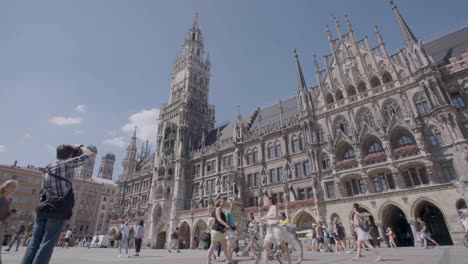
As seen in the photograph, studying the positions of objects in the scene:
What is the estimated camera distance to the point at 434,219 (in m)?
22.3

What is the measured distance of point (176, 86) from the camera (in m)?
52.6

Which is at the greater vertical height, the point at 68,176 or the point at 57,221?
the point at 68,176

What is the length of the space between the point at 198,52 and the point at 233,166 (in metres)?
32.8

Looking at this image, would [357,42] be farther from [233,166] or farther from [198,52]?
[198,52]

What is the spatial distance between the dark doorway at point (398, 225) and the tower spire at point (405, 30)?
52.7 ft

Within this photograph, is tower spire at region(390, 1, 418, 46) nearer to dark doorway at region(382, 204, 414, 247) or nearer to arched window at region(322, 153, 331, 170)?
arched window at region(322, 153, 331, 170)

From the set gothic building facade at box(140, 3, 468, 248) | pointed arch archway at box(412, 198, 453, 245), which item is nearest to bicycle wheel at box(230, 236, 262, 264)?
gothic building facade at box(140, 3, 468, 248)

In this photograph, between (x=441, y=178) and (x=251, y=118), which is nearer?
(x=441, y=178)

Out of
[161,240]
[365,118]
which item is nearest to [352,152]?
[365,118]

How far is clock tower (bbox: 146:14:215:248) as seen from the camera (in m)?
39.0

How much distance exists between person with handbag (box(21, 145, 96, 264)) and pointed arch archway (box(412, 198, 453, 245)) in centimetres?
2447

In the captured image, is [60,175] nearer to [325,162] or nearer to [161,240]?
[325,162]

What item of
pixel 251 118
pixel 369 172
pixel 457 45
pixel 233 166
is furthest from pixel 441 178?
pixel 251 118

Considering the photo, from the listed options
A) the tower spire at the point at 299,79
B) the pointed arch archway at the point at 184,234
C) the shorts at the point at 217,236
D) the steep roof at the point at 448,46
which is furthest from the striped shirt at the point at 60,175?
the pointed arch archway at the point at 184,234
